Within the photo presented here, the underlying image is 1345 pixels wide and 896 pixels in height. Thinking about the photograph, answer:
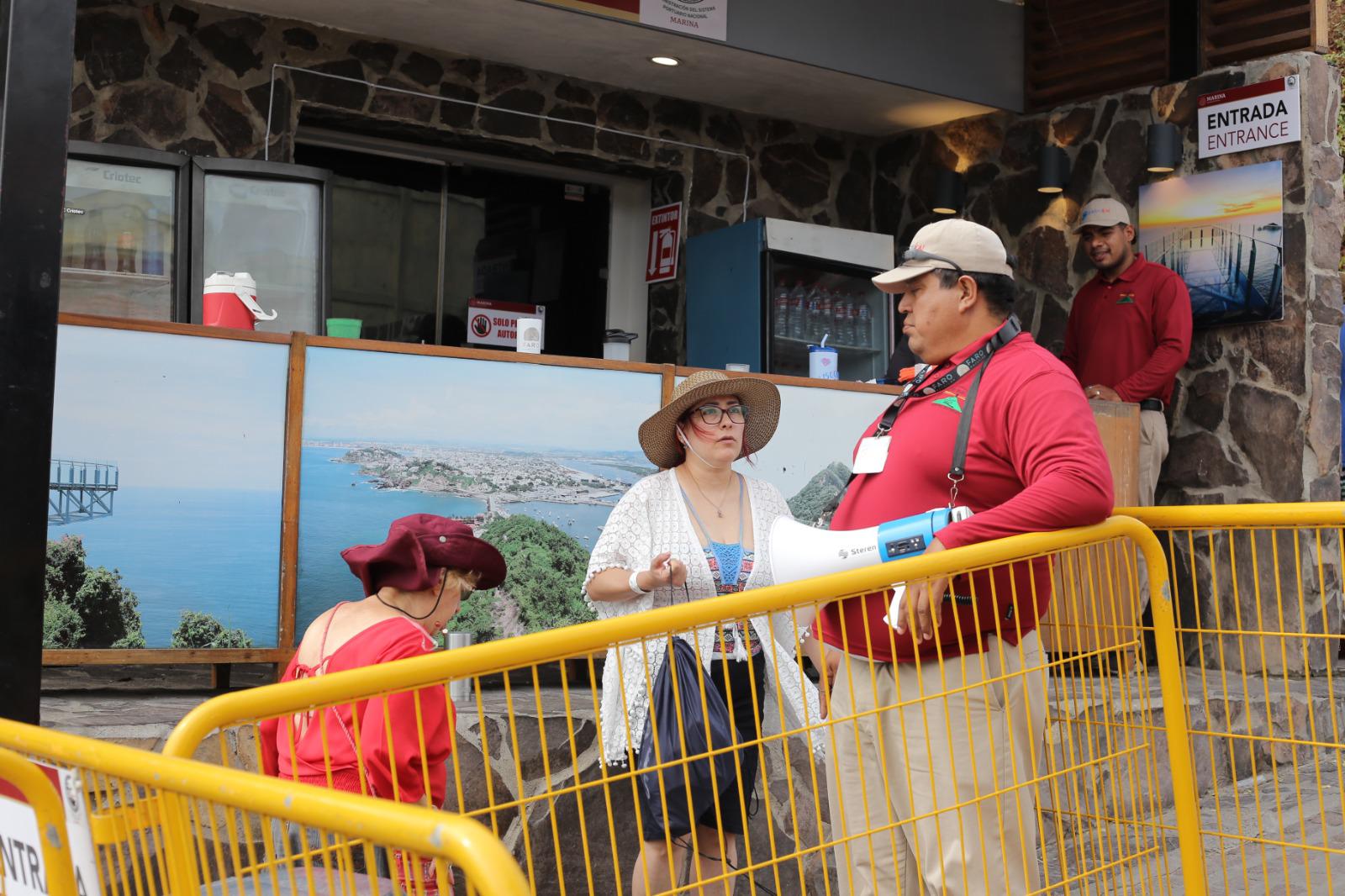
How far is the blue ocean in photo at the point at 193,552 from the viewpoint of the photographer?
483cm

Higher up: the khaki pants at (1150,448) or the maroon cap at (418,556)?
the khaki pants at (1150,448)

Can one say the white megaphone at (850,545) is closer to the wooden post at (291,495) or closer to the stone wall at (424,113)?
the wooden post at (291,495)

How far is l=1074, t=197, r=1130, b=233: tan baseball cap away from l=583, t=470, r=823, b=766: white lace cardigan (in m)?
4.59

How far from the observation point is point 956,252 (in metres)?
2.95

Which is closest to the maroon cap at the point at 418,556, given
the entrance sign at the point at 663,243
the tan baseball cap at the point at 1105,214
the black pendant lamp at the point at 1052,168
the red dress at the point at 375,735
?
the red dress at the point at 375,735

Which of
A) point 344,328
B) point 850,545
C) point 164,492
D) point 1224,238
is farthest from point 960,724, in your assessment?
point 1224,238

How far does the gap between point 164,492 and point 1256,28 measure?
6514mm

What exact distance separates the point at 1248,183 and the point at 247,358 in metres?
5.61

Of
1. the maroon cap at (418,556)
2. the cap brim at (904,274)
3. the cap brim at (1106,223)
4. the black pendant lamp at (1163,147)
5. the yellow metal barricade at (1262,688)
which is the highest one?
the black pendant lamp at (1163,147)

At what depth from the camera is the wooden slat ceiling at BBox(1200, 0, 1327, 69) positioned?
773cm

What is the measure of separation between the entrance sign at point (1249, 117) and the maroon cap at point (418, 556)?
235 inches

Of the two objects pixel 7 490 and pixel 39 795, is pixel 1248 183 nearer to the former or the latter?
pixel 7 490

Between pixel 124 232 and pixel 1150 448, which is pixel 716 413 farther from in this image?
pixel 1150 448

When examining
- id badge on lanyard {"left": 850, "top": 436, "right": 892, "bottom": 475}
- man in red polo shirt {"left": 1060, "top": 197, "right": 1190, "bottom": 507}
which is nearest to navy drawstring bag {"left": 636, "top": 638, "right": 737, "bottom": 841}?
id badge on lanyard {"left": 850, "top": 436, "right": 892, "bottom": 475}
